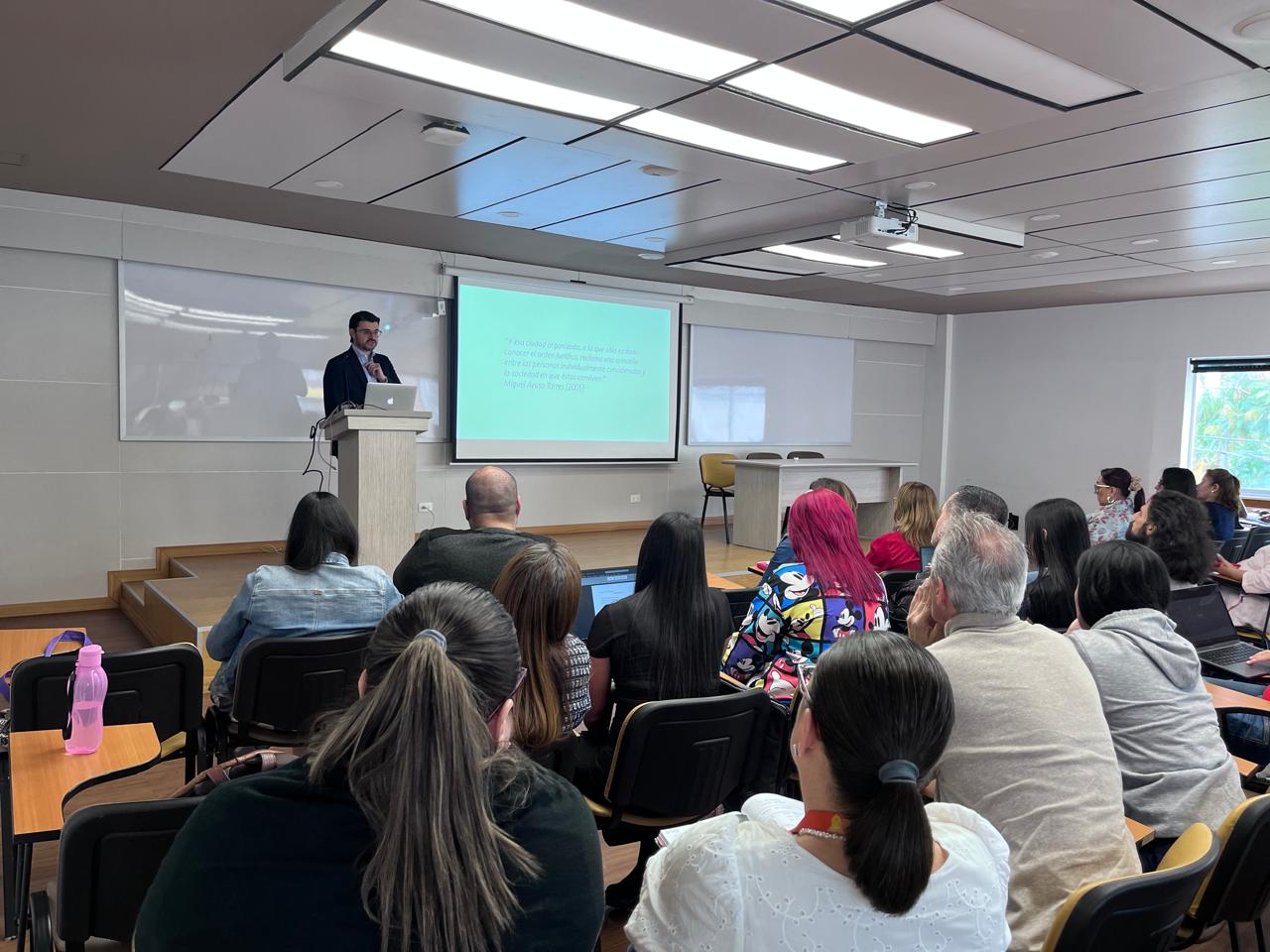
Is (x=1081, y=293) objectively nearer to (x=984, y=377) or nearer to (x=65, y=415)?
(x=984, y=377)

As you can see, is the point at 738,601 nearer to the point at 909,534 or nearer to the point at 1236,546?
the point at 909,534

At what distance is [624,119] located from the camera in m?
3.93

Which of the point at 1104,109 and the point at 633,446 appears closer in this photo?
the point at 1104,109

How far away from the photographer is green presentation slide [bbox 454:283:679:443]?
8.13 metres

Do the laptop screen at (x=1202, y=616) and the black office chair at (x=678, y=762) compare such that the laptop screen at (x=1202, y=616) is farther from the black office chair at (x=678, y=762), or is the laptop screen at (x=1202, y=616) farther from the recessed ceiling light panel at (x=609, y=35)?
the recessed ceiling light panel at (x=609, y=35)

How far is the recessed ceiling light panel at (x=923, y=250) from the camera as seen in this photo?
637cm

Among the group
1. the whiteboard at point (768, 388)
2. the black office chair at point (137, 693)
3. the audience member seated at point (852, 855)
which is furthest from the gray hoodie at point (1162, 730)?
the whiteboard at point (768, 388)

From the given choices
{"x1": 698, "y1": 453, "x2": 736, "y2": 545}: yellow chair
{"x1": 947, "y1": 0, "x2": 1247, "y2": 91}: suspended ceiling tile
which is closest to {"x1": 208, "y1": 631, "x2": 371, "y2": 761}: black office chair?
{"x1": 947, "y1": 0, "x2": 1247, "y2": 91}: suspended ceiling tile

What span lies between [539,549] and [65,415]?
18.6 feet

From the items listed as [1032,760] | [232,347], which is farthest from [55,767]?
[232,347]

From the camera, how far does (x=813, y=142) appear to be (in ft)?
13.7

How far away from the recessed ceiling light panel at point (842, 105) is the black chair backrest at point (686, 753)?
235 centimetres

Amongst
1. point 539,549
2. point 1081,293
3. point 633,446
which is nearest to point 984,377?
point 1081,293

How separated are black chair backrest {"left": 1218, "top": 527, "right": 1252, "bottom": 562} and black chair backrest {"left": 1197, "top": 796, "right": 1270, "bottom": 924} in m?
3.92
